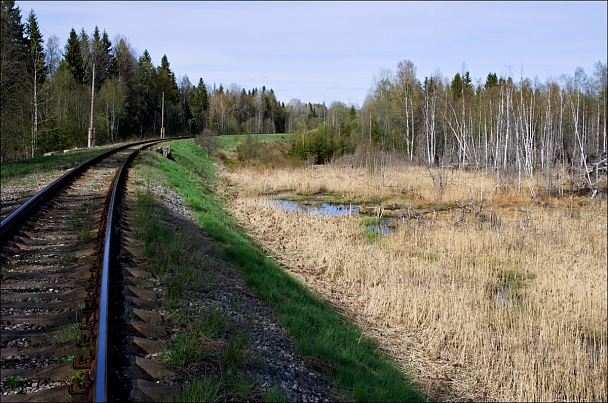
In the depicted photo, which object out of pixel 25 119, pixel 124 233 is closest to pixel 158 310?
pixel 124 233

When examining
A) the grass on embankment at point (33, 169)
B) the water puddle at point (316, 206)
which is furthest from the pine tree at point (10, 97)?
the water puddle at point (316, 206)

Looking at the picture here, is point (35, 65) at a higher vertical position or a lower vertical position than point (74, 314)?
higher

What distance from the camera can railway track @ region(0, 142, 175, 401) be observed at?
304cm

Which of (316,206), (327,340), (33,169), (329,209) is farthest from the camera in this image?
(316,206)

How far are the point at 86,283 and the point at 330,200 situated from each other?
18603 mm

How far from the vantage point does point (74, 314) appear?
402cm

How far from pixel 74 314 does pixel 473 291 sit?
7080mm

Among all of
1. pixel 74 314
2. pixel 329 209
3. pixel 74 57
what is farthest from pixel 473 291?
pixel 74 57

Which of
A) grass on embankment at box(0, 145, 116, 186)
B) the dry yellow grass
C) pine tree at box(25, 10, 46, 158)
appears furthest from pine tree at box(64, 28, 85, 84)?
the dry yellow grass

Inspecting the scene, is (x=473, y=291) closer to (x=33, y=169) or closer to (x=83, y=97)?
(x=33, y=169)

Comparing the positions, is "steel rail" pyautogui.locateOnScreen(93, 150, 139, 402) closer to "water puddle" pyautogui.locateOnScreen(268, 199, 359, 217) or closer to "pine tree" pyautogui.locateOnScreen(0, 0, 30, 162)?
"water puddle" pyautogui.locateOnScreen(268, 199, 359, 217)

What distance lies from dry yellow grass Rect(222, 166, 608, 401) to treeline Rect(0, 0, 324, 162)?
17291 mm

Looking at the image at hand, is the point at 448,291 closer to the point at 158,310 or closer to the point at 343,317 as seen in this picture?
the point at 343,317

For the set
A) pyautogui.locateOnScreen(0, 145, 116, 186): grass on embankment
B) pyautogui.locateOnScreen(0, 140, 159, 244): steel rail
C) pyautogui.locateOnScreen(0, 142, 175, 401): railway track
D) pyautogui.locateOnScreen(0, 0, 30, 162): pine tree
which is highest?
pyautogui.locateOnScreen(0, 0, 30, 162): pine tree
